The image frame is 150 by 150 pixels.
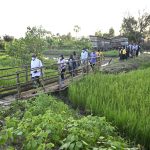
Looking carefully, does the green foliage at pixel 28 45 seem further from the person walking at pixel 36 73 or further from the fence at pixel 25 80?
the person walking at pixel 36 73

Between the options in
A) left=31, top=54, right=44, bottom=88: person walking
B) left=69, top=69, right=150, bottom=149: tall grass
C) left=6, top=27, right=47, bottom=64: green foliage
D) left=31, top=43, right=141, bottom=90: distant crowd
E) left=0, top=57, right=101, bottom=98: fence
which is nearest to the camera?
left=69, top=69, right=150, bottom=149: tall grass

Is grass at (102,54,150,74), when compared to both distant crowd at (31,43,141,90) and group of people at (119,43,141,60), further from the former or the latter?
group of people at (119,43,141,60)

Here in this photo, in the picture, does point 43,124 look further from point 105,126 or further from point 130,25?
point 130,25

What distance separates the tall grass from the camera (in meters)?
7.88

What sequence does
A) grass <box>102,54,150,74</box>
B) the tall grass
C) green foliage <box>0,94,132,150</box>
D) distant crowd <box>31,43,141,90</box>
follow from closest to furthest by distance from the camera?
green foliage <box>0,94,132,150</box>
the tall grass
distant crowd <box>31,43,141,90</box>
grass <box>102,54,150,74</box>

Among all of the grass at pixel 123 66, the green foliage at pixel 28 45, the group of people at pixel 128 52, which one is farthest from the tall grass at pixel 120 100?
the group of people at pixel 128 52

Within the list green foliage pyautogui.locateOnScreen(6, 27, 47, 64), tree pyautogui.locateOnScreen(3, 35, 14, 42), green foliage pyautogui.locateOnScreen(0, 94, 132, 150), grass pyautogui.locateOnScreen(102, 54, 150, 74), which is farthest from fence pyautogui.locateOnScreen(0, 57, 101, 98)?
tree pyautogui.locateOnScreen(3, 35, 14, 42)

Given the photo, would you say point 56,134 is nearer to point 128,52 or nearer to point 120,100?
point 120,100

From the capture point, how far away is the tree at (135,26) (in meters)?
56.8

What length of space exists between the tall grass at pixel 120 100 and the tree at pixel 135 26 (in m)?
43.7

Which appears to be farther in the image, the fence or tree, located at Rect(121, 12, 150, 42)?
tree, located at Rect(121, 12, 150, 42)

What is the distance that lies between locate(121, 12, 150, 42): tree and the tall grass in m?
43.7

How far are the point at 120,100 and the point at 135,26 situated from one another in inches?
1942

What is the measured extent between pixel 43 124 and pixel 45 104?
3.28 m
